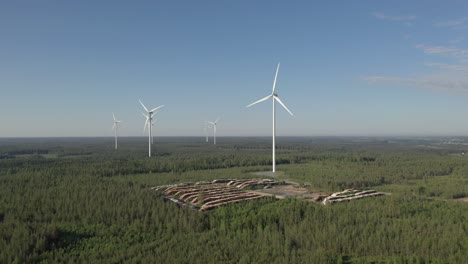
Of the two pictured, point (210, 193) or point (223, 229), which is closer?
point (223, 229)

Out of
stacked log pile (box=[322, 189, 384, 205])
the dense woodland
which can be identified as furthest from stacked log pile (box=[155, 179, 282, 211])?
stacked log pile (box=[322, 189, 384, 205])

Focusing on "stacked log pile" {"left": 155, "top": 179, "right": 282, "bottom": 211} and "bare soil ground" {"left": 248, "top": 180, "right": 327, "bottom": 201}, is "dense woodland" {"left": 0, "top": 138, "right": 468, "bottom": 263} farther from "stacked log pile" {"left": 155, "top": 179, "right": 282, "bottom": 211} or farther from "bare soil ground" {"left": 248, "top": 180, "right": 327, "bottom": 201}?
"bare soil ground" {"left": 248, "top": 180, "right": 327, "bottom": 201}

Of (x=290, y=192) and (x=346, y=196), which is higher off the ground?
(x=346, y=196)

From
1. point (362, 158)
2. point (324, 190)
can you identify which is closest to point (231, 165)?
point (362, 158)

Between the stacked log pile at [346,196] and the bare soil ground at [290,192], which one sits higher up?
the stacked log pile at [346,196]

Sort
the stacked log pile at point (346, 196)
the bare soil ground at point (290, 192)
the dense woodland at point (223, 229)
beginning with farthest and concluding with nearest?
1. the bare soil ground at point (290, 192)
2. the stacked log pile at point (346, 196)
3. the dense woodland at point (223, 229)

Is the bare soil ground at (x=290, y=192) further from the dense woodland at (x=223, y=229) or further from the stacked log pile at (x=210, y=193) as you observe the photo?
the dense woodland at (x=223, y=229)

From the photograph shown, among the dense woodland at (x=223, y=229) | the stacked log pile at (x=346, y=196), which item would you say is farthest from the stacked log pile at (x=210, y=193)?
the stacked log pile at (x=346, y=196)

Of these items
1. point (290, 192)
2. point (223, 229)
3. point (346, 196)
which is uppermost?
point (346, 196)

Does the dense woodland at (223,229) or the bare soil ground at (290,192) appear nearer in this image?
the dense woodland at (223,229)

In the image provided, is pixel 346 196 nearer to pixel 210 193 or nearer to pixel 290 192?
pixel 290 192

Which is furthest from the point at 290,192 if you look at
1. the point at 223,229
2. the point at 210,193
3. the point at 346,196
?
the point at 223,229
